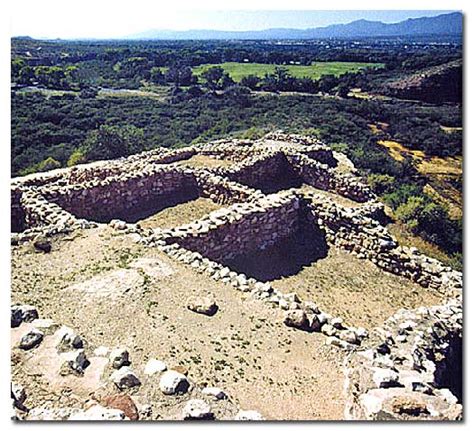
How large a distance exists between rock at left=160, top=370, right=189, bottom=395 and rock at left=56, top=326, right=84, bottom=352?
122 cm

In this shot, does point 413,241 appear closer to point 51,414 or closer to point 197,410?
point 197,410

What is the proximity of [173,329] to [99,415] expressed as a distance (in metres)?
2.22

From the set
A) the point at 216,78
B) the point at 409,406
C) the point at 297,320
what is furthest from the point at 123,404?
the point at 216,78

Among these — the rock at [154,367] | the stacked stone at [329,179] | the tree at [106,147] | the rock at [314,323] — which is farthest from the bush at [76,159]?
the rock at [154,367]

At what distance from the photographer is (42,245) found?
10.1 meters

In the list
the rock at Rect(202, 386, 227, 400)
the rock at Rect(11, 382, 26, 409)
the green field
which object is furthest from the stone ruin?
the green field

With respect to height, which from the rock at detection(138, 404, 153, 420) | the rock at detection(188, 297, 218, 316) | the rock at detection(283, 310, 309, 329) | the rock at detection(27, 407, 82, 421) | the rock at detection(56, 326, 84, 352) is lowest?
the rock at detection(283, 310, 309, 329)

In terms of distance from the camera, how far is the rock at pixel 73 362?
6.07 meters

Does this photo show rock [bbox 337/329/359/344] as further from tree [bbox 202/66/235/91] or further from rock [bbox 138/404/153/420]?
tree [bbox 202/66/235/91]

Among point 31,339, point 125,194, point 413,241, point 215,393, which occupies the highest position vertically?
point 31,339

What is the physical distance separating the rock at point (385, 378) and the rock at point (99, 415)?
2904 millimetres

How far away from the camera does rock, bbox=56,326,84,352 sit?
642 centimetres

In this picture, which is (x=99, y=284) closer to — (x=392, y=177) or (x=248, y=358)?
(x=248, y=358)

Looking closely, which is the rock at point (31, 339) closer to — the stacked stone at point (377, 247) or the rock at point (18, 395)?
the rock at point (18, 395)
